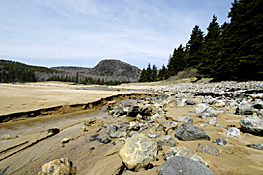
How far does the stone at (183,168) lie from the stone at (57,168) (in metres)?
1.50

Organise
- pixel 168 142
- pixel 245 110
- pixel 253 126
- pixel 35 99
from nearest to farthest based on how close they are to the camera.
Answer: pixel 253 126 < pixel 168 142 < pixel 245 110 < pixel 35 99

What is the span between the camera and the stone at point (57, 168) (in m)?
1.67

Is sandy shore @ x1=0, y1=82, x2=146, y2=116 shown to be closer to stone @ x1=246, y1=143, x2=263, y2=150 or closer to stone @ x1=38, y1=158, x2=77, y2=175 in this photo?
stone @ x1=38, y1=158, x2=77, y2=175

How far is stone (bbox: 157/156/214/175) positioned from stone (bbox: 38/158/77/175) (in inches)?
59.1

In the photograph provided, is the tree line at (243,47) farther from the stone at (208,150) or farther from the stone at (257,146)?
the stone at (208,150)

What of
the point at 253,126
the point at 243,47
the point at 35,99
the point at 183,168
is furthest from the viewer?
the point at 243,47

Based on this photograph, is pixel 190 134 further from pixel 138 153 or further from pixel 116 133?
pixel 116 133

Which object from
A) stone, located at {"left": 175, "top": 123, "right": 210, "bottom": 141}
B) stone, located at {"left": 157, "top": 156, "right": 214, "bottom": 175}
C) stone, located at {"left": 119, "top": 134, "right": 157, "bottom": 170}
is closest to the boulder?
stone, located at {"left": 175, "top": 123, "right": 210, "bottom": 141}

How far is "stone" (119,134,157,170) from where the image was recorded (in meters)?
1.75

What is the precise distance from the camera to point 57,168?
1.70 m

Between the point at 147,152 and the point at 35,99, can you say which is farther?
the point at 35,99

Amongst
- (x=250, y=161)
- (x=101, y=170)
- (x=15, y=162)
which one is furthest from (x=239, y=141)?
(x=15, y=162)

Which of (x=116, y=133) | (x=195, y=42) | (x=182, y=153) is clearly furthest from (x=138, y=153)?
(x=195, y=42)

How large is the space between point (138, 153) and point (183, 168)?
771mm
